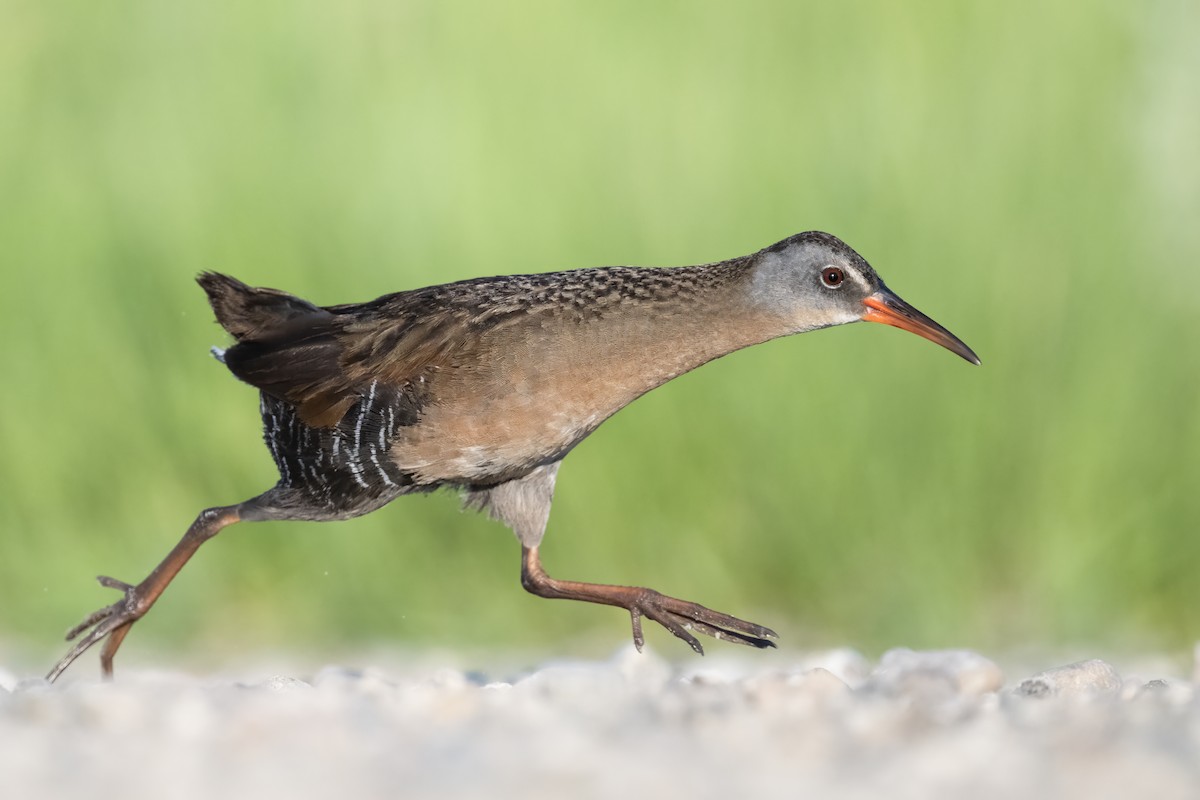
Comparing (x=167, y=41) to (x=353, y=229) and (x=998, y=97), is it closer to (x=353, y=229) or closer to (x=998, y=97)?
(x=353, y=229)

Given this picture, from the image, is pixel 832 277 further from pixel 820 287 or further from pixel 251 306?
pixel 251 306

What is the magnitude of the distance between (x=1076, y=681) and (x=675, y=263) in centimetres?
Answer: 208

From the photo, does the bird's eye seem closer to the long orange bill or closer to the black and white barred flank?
the long orange bill

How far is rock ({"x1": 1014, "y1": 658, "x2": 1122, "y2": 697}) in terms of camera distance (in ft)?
10.4

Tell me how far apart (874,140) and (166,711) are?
10.7ft

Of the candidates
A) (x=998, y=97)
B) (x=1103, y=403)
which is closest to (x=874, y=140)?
(x=998, y=97)

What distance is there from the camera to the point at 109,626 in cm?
A: 412

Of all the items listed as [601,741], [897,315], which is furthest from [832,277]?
[601,741]

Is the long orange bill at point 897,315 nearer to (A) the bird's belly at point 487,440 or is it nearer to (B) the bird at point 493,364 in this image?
(B) the bird at point 493,364

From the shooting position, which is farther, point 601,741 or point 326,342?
point 326,342

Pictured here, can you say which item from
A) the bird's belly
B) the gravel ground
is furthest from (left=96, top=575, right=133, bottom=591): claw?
the gravel ground

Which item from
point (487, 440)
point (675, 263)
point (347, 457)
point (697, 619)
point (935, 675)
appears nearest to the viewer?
point (935, 675)

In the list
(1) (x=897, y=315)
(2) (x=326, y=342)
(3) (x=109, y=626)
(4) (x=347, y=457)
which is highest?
(1) (x=897, y=315)

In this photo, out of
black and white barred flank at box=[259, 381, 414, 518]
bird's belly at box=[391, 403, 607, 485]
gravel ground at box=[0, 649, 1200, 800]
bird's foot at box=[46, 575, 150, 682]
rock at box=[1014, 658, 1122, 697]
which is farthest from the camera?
bird's foot at box=[46, 575, 150, 682]
